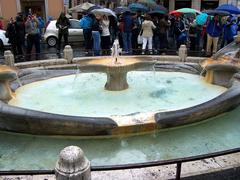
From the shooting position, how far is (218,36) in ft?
43.4

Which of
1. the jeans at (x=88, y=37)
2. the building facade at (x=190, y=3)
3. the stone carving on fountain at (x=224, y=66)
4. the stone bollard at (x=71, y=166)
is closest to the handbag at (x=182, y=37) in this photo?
the jeans at (x=88, y=37)

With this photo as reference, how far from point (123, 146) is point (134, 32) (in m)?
9.45

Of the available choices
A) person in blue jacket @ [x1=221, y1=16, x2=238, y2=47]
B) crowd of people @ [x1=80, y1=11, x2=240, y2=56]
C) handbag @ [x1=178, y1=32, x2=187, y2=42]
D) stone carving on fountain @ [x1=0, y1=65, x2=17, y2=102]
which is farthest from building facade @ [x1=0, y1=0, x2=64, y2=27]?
stone carving on fountain @ [x1=0, y1=65, x2=17, y2=102]

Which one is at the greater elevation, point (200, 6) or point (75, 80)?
point (200, 6)

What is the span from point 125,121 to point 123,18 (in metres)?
8.79

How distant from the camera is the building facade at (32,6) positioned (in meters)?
24.0

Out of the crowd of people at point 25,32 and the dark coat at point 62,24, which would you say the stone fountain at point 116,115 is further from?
the dark coat at point 62,24

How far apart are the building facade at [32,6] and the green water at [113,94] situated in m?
16.2

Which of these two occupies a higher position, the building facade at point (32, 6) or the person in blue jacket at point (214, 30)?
the building facade at point (32, 6)

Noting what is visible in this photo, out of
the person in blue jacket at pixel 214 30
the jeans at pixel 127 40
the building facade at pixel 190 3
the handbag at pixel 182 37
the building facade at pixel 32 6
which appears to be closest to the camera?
the person in blue jacket at pixel 214 30

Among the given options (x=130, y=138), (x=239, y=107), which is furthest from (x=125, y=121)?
(x=239, y=107)

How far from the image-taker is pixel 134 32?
14.4 meters

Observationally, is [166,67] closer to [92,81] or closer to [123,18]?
[92,81]

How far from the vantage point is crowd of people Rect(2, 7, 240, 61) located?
13234 millimetres
